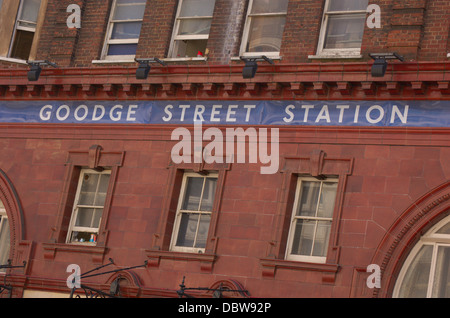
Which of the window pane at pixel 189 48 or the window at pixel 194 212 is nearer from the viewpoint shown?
the window at pixel 194 212

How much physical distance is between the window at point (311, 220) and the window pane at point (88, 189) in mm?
5320

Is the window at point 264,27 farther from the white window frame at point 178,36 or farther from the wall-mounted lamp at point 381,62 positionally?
the wall-mounted lamp at point 381,62

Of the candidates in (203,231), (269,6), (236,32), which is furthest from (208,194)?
(269,6)

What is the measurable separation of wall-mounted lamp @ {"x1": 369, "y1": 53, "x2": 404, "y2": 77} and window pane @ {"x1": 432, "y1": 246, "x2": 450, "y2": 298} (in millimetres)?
3623

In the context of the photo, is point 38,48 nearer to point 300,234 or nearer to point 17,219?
point 17,219

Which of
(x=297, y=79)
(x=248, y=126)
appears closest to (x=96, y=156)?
(x=248, y=126)

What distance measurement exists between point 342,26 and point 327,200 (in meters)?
3.97

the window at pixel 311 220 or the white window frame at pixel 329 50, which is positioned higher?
the white window frame at pixel 329 50

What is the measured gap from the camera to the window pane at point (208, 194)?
72.9 ft

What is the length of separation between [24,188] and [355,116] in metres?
8.60

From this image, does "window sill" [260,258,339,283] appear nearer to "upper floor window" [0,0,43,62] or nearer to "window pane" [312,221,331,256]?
"window pane" [312,221,331,256]

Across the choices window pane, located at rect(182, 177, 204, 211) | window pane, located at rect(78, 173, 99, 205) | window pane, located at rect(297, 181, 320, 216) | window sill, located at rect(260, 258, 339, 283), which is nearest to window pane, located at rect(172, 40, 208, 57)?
window pane, located at rect(182, 177, 204, 211)

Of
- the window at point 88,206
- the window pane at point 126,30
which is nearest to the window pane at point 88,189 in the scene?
the window at point 88,206

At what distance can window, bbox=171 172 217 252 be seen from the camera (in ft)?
72.6
